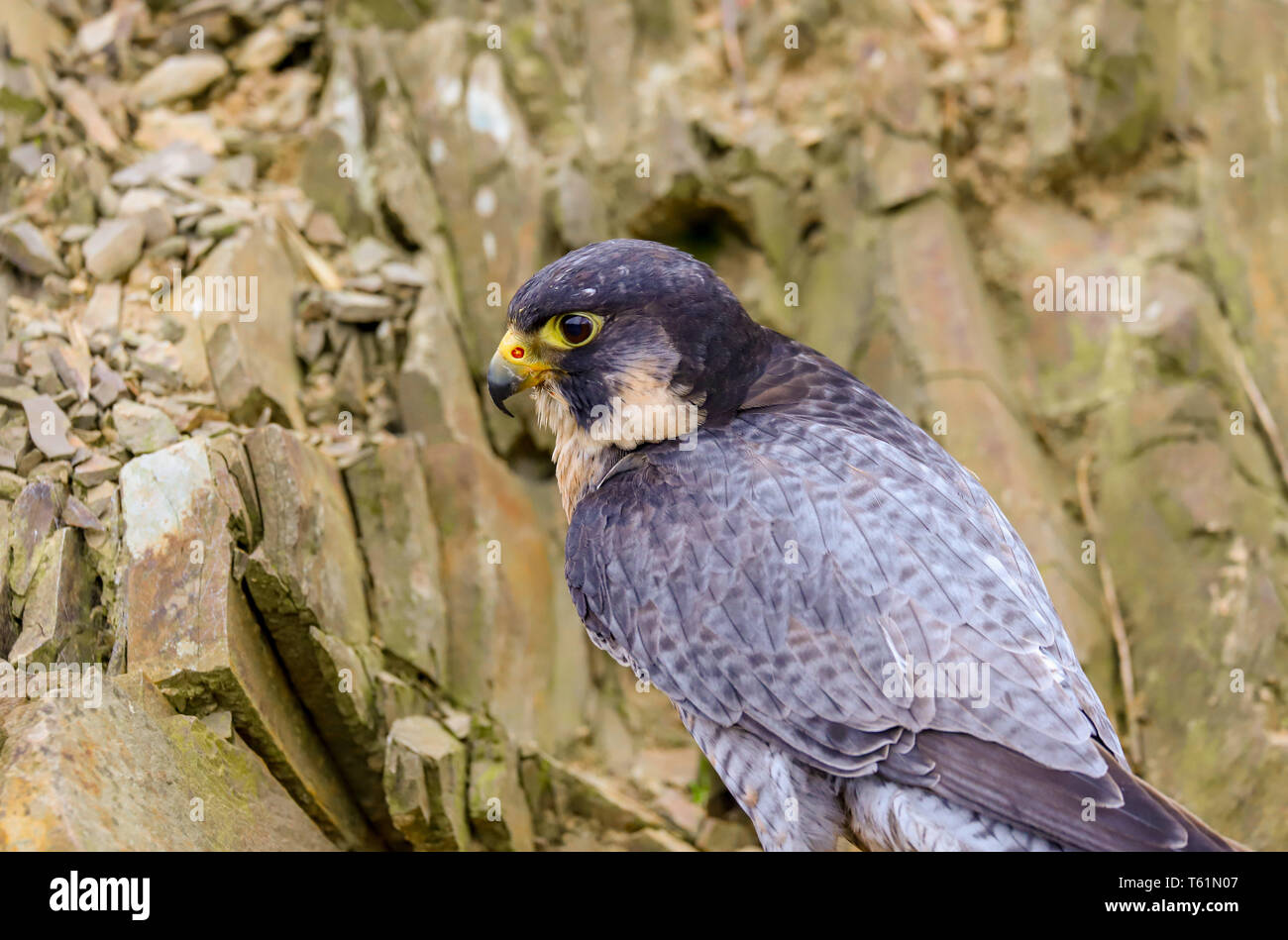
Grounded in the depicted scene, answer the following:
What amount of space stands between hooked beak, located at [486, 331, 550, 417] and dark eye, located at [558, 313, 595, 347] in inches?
5.5

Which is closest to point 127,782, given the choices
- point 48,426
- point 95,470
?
point 95,470

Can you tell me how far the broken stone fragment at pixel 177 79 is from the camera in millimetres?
6820

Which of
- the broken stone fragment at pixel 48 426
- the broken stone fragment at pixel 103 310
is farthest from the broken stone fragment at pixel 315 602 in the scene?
the broken stone fragment at pixel 103 310

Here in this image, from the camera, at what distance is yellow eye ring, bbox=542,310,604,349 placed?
382 centimetres

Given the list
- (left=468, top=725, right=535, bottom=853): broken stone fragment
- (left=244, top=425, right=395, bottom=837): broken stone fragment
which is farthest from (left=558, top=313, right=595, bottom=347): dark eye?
(left=468, top=725, right=535, bottom=853): broken stone fragment

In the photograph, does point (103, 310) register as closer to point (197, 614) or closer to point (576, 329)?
point (197, 614)

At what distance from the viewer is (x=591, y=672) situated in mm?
6641

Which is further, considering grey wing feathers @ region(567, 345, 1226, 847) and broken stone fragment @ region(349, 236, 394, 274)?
broken stone fragment @ region(349, 236, 394, 274)

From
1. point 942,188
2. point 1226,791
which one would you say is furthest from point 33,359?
point 1226,791

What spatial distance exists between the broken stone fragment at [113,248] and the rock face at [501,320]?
0.04 m

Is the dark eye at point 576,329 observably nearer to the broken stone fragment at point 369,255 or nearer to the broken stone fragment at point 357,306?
the broken stone fragment at point 357,306

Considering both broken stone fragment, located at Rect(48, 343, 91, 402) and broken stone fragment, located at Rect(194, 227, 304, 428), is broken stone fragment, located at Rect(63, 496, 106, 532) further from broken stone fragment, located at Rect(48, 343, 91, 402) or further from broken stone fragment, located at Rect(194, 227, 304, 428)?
broken stone fragment, located at Rect(194, 227, 304, 428)

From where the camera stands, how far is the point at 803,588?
3.54 meters
